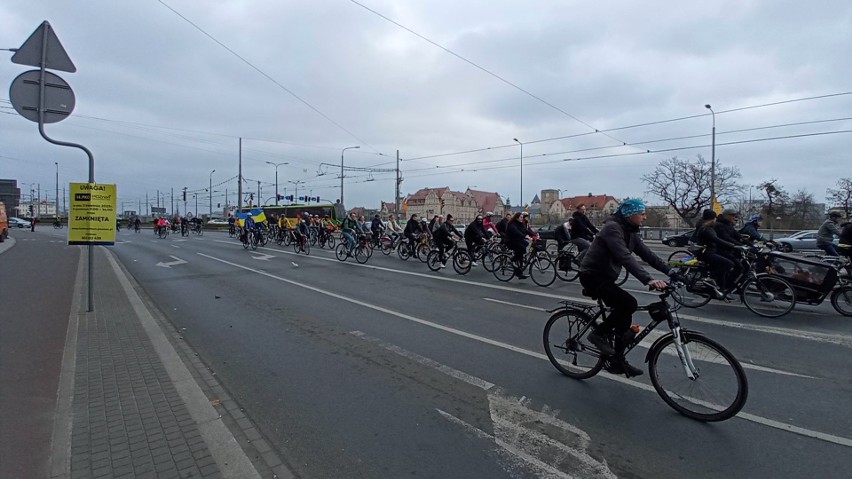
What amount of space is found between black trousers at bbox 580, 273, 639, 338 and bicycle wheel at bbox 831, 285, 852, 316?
582 centimetres

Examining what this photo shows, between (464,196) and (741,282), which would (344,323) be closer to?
(741,282)

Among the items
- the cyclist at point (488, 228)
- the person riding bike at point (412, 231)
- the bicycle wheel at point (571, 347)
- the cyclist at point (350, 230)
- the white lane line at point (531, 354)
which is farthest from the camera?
the person riding bike at point (412, 231)

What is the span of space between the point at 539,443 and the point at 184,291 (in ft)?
29.3

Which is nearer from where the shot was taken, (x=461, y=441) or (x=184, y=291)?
(x=461, y=441)

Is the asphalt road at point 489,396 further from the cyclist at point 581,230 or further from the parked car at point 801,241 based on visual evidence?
the parked car at point 801,241

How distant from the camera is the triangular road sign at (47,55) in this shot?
603cm

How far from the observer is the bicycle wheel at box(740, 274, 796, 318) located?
7.60 meters

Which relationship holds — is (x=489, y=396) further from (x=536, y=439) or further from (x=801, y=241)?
(x=801, y=241)

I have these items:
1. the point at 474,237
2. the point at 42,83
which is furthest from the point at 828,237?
the point at 42,83

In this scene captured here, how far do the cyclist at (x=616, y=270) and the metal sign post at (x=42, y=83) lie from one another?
705cm

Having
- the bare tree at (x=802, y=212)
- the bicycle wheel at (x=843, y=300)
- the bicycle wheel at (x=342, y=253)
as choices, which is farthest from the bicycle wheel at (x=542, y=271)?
the bare tree at (x=802, y=212)

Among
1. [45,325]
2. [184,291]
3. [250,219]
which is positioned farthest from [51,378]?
[250,219]

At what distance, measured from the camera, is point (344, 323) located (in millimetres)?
7074

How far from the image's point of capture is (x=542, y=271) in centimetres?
1125
